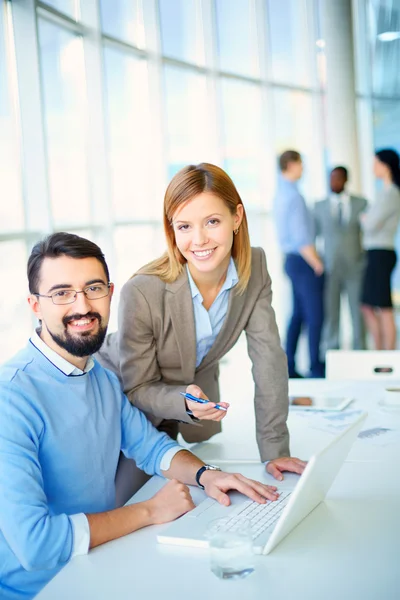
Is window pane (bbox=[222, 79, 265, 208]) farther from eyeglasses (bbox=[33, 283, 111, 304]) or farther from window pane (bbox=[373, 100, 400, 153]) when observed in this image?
eyeglasses (bbox=[33, 283, 111, 304])

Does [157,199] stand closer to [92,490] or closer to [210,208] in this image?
[210,208]

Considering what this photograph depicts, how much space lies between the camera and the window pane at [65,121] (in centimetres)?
393

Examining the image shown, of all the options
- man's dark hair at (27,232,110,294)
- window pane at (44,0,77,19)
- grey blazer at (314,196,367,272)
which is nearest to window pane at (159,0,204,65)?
window pane at (44,0,77,19)

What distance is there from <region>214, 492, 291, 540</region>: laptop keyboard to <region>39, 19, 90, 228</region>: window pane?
272 cm

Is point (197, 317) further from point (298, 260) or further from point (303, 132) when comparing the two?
point (303, 132)

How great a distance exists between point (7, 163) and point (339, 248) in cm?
305

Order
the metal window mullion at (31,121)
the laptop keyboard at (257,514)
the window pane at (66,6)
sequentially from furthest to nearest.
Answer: the window pane at (66,6)
the metal window mullion at (31,121)
the laptop keyboard at (257,514)

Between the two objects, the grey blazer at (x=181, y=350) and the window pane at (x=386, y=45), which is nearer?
the grey blazer at (x=181, y=350)

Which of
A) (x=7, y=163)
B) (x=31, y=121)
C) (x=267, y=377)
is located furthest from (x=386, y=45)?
(x=267, y=377)

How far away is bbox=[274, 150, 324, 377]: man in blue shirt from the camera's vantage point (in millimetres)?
5242

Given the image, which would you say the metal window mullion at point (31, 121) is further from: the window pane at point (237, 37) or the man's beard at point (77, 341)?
the window pane at point (237, 37)

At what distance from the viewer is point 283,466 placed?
168 cm

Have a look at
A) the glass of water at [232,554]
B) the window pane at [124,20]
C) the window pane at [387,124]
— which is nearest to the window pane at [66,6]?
the window pane at [124,20]

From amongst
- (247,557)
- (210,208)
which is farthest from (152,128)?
(247,557)
